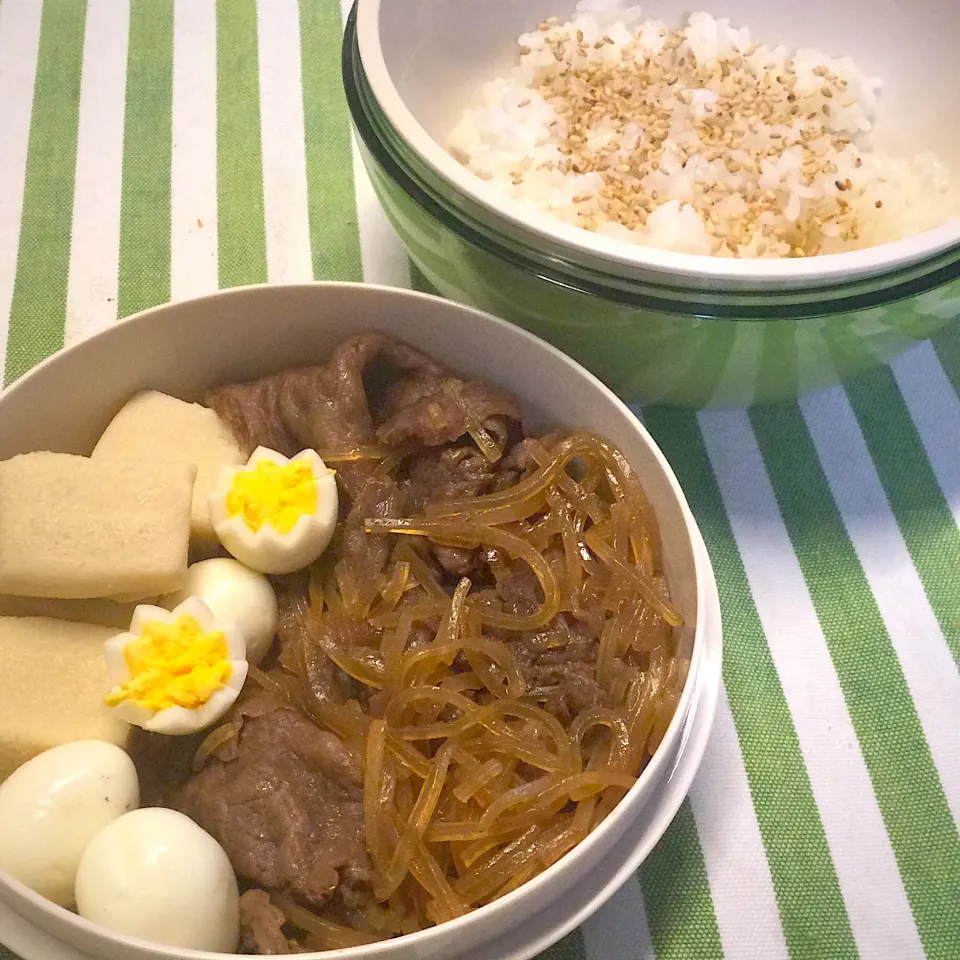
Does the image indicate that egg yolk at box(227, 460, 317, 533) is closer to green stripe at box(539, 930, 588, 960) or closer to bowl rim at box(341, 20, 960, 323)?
bowl rim at box(341, 20, 960, 323)

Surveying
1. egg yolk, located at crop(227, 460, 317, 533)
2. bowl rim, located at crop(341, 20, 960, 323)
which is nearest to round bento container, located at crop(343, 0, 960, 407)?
bowl rim, located at crop(341, 20, 960, 323)

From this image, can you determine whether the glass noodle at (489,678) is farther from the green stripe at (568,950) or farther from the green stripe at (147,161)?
the green stripe at (147,161)

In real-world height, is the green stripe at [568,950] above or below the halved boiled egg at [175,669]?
below

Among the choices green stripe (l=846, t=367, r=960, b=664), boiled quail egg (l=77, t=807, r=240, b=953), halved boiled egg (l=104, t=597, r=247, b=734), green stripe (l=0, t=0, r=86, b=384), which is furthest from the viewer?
green stripe (l=0, t=0, r=86, b=384)

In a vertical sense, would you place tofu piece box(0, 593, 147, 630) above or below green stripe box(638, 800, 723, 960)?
above

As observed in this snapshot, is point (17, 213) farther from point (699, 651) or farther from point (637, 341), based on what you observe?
point (699, 651)

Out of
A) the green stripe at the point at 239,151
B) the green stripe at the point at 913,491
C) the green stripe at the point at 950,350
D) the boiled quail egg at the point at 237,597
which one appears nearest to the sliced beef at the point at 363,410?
the boiled quail egg at the point at 237,597

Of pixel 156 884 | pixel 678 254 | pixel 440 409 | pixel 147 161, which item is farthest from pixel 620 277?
pixel 147 161
